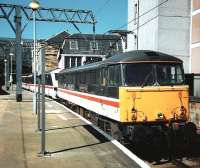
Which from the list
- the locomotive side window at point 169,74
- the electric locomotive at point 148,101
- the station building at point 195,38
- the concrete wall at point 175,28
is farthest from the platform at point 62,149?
the concrete wall at point 175,28

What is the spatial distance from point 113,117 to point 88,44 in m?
57.0

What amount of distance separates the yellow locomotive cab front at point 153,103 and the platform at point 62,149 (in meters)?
1.12

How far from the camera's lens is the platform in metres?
10.5

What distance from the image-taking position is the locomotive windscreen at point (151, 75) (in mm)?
13312

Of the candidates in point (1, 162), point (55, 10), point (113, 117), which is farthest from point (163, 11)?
point (1, 162)

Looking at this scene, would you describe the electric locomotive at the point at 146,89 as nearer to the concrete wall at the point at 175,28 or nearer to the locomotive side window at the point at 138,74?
the locomotive side window at the point at 138,74

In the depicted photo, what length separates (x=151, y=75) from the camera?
44.2 ft

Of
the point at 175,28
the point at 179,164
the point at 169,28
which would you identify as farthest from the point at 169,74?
the point at 175,28

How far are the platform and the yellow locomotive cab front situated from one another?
112cm

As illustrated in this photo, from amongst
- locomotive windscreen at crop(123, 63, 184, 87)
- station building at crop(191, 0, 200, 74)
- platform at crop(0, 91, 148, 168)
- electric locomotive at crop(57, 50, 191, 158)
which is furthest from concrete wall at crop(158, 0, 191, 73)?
locomotive windscreen at crop(123, 63, 184, 87)

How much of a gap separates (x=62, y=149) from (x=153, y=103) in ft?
9.70

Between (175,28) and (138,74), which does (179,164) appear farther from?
(175,28)

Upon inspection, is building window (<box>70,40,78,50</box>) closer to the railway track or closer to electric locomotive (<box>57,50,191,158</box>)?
electric locomotive (<box>57,50,191,158</box>)

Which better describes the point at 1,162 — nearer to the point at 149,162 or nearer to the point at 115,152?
the point at 115,152
